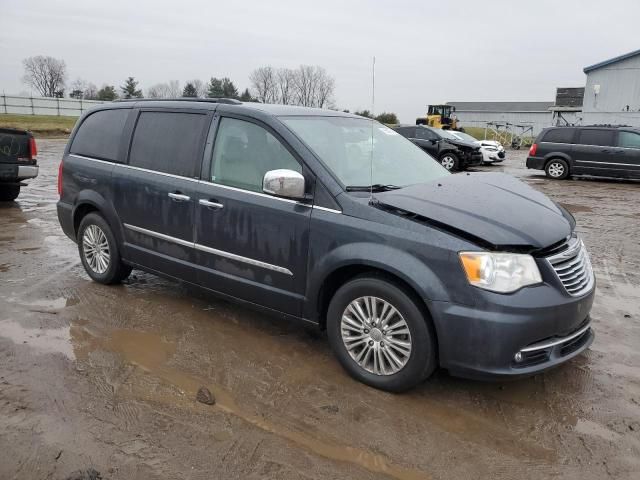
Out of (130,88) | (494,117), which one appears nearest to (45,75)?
(130,88)

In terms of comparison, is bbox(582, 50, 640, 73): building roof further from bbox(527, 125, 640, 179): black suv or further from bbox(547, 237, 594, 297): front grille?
bbox(547, 237, 594, 297): front grille

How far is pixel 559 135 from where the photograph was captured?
16953 millimetres

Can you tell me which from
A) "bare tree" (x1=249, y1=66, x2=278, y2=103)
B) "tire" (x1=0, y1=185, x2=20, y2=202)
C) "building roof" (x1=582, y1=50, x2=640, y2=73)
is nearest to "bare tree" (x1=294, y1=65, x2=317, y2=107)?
"bare tree" (x1=249, y1=66, x2=278, y2=103)

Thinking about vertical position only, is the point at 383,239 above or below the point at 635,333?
above

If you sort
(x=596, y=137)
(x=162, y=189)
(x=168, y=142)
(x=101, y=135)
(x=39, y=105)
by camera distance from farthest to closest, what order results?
(x=39, y=105)
(x=596, y=137)
(x=101, y=135)
(x=168, y=142)
(x=162, y=189)

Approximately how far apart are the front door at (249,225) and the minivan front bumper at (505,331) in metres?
1.09

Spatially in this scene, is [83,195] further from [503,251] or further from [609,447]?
[609,447]

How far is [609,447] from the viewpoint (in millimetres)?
2885

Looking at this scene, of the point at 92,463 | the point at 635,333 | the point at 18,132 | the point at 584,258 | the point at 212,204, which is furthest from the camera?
the point at 18,132

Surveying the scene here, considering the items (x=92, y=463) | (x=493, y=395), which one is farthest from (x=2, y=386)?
(x=493, y=395)

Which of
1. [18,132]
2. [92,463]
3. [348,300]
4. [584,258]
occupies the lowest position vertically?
[92,463]

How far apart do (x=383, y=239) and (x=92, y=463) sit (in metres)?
2.01

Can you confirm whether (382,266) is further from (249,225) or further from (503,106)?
(503,106)

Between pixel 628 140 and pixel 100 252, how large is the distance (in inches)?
615
